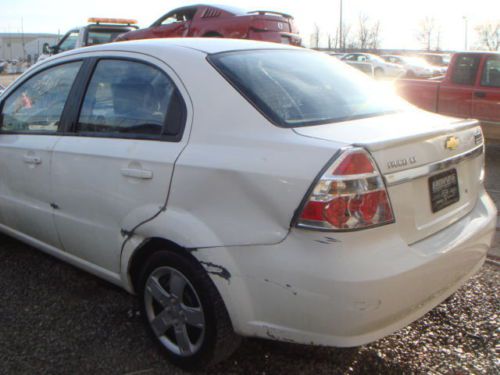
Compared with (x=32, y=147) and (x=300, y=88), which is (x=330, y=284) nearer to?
(x=300, y=88)

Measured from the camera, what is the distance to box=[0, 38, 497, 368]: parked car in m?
2.26

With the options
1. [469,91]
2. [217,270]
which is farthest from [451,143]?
[469,91]

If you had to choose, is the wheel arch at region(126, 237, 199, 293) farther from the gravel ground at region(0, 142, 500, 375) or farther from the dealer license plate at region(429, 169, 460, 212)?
the dealer license plate at region(429, 169, 460, 212)

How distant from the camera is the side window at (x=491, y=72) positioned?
8.36 meters

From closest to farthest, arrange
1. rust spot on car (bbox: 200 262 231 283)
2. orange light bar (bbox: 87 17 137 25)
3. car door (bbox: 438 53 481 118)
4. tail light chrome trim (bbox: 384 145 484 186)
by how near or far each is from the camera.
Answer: tail light chrome trim (bbox: 384 145 484 186) < rust spot on car (bbox: 200 262 231 283) < car door (bbox: 438 53 481 118) < orange light bar (bbox: 87 17 137 25)

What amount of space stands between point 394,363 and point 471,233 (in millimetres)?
768

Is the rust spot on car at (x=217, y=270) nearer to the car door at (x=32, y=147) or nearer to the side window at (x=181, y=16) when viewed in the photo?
the car door at (x=32, y=147)

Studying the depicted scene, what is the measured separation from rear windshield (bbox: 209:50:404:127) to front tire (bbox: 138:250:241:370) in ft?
2.70

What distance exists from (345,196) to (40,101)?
2409 mm

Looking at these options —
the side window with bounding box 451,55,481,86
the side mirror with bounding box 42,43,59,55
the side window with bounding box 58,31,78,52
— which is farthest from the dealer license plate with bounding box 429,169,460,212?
the side mirror with bounding box 42,43,59,55

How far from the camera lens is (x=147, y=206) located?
2766 mm

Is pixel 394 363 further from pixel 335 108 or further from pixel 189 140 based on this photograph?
pixel 189 140

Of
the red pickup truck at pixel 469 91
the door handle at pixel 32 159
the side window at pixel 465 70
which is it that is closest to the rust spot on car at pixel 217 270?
the door handle at pixel 32 159

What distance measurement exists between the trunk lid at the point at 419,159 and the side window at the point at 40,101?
68.9 inches
